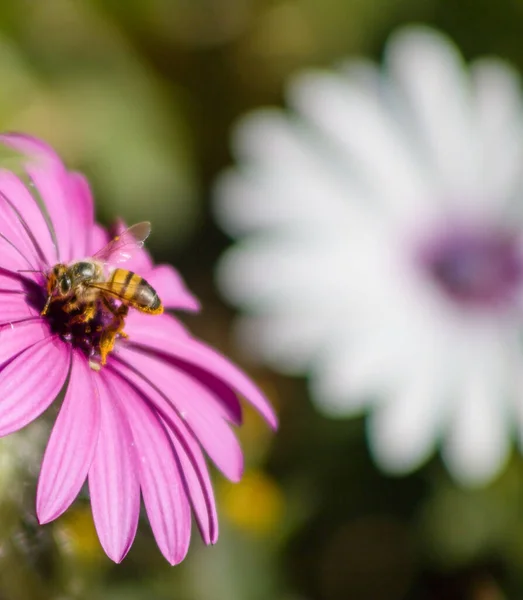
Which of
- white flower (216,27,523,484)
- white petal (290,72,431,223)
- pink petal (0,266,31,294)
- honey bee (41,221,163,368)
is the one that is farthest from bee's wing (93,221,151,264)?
white petal (290,72,431,223)

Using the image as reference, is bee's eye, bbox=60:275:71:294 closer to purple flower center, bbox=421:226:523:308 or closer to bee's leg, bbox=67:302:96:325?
bee's leg, bbox=67:302:96:325

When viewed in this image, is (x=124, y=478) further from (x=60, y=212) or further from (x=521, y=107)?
(x=521, y=107)

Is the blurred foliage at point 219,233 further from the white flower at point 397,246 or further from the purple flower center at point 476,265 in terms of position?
the purple flower center at point 476,265

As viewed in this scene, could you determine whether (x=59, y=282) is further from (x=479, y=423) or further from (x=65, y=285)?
(x=479, y=423)

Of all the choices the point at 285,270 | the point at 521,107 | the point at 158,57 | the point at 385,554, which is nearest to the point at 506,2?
the point at 521,107

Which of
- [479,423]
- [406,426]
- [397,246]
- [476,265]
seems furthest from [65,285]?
[476,265]

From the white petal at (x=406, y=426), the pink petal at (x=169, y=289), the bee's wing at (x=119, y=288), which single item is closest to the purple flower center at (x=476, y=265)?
the white petal at (x=406, y=426)
